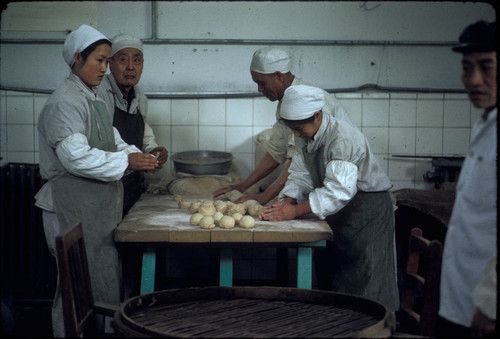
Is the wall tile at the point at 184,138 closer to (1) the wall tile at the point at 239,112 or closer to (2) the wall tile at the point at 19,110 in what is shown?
(1) the wall tile at the point at 239,112

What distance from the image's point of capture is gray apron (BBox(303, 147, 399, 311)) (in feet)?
10.7

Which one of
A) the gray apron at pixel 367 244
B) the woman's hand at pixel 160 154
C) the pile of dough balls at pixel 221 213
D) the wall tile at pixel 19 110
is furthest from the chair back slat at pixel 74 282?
the wall tile at pixel 19 110

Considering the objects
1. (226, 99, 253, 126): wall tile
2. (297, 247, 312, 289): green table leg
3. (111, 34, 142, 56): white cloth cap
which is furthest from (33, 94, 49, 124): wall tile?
(297, 247, 312, 289): green table leg

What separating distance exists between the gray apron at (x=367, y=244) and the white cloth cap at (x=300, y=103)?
368 mm

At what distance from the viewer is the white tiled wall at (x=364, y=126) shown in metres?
4.75

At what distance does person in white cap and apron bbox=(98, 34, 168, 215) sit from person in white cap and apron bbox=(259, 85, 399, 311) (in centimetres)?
107

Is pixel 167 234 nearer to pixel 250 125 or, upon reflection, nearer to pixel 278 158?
pixel 278 158

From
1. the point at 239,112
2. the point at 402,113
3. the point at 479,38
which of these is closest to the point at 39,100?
the point at 239,112

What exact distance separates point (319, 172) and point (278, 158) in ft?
2.93

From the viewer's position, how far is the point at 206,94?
4.74 m

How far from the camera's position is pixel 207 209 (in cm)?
310

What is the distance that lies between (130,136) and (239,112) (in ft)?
3.66

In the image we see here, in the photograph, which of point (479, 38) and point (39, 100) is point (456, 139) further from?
point (39, 100)

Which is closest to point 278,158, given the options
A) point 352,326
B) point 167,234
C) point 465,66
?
point 167,234
